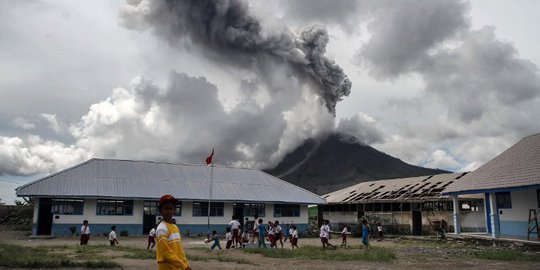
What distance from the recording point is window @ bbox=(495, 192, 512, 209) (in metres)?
22.2

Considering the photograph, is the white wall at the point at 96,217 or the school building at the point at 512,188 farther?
the white wall at the point at 96,217

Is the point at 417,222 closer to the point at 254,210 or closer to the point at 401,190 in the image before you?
the point at 401,190

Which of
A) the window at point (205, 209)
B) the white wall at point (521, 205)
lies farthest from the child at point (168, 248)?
the window at point (205, 209)

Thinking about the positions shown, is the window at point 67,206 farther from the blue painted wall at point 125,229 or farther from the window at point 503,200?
the window at point 503,200

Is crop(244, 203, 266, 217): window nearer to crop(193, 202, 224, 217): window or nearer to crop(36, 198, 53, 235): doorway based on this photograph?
A: crop(193, 202, 224, 217): window

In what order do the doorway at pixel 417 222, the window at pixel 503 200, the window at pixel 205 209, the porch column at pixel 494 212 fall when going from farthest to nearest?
1. the window at pixel 205 209
2. the doorway at pixel 417 222
3. the porch column at pixel 494 212
4. the window at pixel 503 200

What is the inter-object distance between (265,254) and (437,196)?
16.2 metres

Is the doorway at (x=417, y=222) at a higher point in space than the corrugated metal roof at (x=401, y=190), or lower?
lower

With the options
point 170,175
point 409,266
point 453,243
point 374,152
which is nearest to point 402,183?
point 453,243

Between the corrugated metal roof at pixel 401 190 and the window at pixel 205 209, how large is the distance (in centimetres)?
1085

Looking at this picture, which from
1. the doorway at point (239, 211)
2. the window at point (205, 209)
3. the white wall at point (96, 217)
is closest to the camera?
the white wall at point (96, 217)

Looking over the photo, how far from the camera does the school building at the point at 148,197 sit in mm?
27703

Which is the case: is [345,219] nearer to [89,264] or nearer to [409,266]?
[409,266]

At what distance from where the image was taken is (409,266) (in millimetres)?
13367
